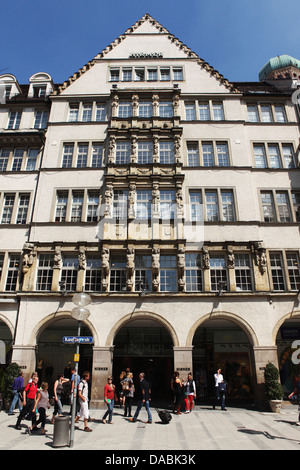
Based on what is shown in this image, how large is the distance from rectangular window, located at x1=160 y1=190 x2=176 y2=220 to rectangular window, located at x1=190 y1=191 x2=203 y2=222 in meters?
1.23

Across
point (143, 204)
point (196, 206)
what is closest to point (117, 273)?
point (143, 204)

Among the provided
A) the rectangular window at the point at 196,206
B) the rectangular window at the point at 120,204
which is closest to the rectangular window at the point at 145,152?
the rectangular window at the point at 120,204

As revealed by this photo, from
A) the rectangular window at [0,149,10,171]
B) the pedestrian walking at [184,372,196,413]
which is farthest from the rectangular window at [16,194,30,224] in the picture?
the pedestrian walking at [184,372,196,413]

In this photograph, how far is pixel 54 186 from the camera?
22.0 meters

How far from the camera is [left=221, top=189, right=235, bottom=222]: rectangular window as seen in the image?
21.2m

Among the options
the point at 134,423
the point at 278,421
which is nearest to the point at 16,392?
the point at 134,423

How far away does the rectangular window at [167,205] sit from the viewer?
20.9 metres

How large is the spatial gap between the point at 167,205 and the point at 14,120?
1405cm

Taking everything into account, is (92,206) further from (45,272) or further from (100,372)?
(100,372)

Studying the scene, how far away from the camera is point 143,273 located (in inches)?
782

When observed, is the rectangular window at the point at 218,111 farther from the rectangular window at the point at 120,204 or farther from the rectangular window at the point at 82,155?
the rectangular window at the point at 82,155

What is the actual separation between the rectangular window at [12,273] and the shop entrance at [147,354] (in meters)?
7.28

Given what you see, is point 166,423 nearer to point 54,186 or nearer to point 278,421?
point 278,421

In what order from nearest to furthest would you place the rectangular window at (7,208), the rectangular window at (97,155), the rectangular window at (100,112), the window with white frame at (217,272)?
the window with white frame at (217,272), the rectangular window at (7,208), the rectangular window at (97,155), the rectangular window at (100,112)
